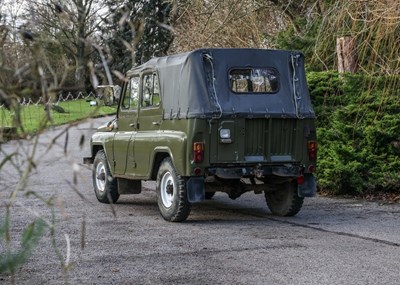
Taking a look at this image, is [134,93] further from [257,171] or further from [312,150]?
[312,150]

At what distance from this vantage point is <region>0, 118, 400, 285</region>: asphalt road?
6.96 m

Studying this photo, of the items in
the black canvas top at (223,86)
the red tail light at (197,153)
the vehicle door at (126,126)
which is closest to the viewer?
the red tail light at (197,153)

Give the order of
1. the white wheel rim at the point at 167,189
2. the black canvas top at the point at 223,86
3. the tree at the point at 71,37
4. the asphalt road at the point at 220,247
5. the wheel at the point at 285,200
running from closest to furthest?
1. the tree at the point at 71,37
2. the asphalt road at the point at 220,247
3. the black canvas top at the point at 223,86
4. the white wheel rim at the point at 167,189
5. the wheel at the point at 285,200

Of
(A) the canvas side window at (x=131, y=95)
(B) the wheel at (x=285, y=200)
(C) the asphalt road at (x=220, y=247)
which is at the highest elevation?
(A) the canvas side window at (x=131, y=95)

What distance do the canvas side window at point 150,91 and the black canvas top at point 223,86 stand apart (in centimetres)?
17

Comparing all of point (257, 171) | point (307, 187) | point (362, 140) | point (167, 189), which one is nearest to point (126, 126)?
point (167, 189)

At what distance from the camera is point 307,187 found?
1096 centimetres

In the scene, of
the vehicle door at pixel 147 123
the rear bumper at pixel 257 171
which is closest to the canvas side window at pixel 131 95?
the vehicle door at pixel 147 123

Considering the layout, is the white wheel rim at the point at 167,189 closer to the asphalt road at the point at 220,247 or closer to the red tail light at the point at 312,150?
the asphalt road at the point at 220,247

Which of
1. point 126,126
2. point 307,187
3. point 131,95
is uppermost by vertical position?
point 131,95

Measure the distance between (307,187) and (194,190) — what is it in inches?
70.1

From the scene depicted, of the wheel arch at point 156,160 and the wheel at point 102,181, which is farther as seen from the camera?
the wheel at point 102,181

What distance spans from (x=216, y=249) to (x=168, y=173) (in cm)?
253

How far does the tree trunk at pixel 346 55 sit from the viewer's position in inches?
519
